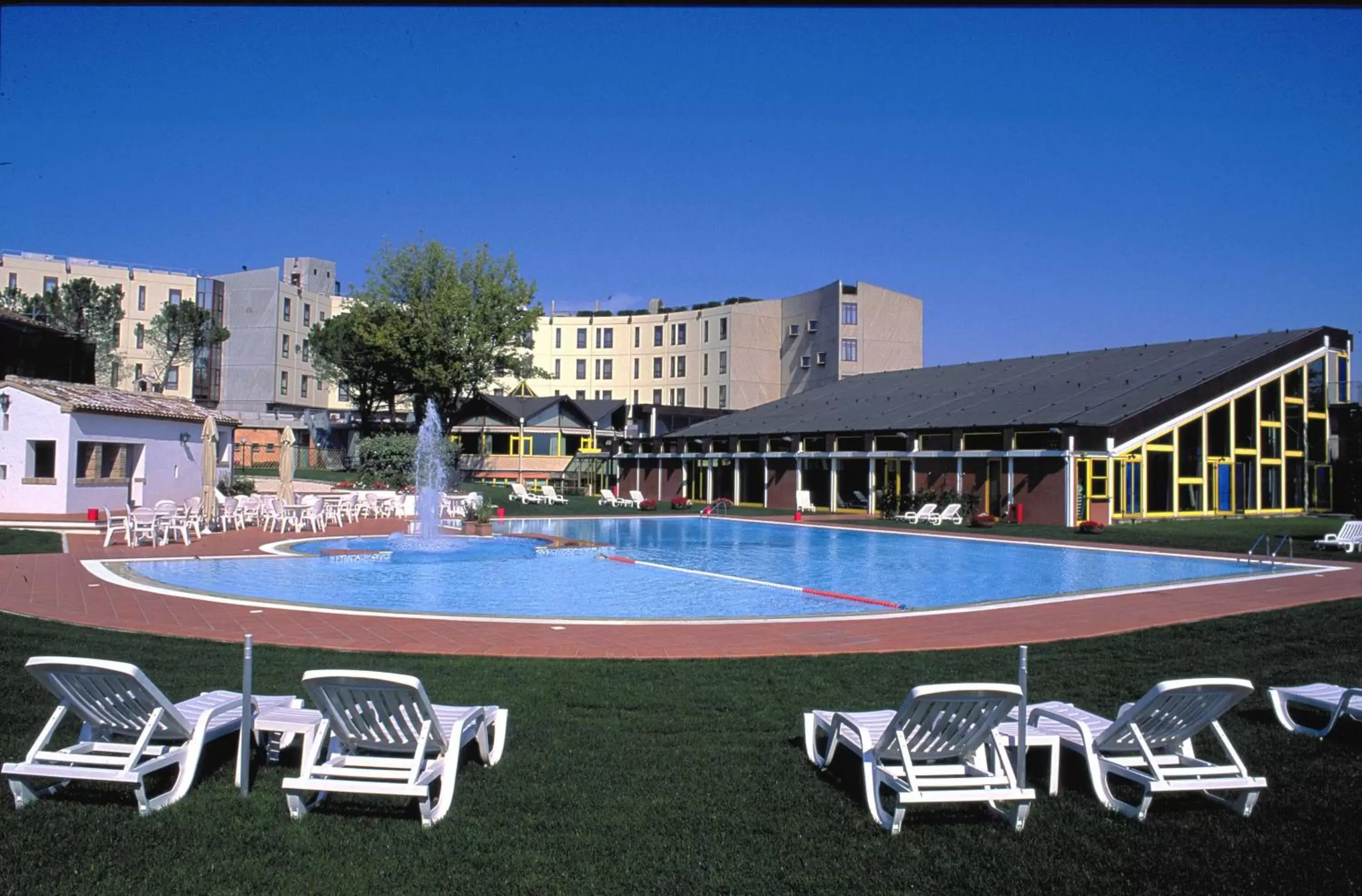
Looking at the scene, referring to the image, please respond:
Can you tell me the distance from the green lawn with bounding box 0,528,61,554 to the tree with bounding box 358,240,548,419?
86.7ft

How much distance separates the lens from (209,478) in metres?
20.8

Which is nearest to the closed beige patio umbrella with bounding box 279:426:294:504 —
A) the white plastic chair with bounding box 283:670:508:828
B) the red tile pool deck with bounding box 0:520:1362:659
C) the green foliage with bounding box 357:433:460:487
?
the green foliage with bounding box 357:433:460:487

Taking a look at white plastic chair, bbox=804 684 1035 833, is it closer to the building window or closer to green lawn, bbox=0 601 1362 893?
green lawn, bbox=0 601 1362 893

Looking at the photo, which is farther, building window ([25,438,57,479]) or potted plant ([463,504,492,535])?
potted plant ([463,504,492,535])

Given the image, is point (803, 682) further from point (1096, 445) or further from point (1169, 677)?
point (1096, 445)

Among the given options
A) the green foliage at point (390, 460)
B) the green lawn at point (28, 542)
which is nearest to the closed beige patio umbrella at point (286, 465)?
the green lawn at point (28, 542)

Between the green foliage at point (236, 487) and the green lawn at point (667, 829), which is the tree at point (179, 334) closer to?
the green foliage at point (236, 487)

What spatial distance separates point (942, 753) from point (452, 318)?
4393 cm

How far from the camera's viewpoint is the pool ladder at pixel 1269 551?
16.9 metres

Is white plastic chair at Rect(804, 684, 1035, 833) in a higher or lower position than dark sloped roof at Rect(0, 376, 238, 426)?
lower

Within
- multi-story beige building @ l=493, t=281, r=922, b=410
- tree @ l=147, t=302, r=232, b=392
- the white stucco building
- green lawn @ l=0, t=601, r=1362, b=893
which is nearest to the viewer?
green lawn @ l=0, t=601, r=1362, b=893

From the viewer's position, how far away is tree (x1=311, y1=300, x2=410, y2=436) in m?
46.1

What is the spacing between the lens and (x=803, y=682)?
7.38m

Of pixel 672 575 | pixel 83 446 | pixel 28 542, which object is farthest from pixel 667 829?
pixel 83 446
